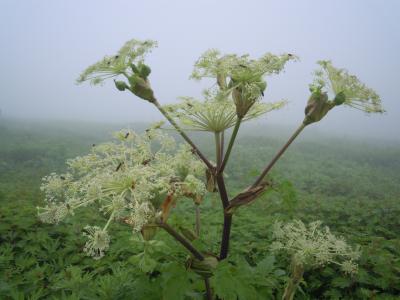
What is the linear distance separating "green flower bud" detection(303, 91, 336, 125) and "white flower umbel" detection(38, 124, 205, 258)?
31.8 inches

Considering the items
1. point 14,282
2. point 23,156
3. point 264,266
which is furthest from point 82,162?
point 23,156

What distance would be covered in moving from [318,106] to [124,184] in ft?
4.24

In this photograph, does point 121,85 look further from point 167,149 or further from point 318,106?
point 318,106

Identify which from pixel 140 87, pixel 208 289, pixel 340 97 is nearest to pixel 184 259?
pixel 208 289

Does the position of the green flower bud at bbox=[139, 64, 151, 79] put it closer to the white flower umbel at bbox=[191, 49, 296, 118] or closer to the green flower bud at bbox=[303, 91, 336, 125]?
the white flower umbel at bbox=[191, 49, 296, 118]

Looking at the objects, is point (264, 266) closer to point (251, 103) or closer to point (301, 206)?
Result: point (251, 103)

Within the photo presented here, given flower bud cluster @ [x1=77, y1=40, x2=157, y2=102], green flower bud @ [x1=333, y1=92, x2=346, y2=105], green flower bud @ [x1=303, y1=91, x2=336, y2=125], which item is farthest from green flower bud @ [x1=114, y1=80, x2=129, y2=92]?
green flower bud @ [x1=333, y1=92, x2=346, y2=105]

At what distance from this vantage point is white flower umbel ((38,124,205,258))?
1.65 metres

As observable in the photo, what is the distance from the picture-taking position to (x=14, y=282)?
2.81 m

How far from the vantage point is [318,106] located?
6.76 ft

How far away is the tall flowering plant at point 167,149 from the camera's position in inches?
67.9

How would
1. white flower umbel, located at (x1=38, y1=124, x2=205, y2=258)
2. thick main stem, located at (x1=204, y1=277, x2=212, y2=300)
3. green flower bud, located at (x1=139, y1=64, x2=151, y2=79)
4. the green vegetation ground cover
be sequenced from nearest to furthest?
white flower umbel, located at (x1=38, y1=124, x2=205, y2=258), green flower bud, located at (x1=139, y1=64, x2=151, y2=79), the green vegetation ground cover, thick main stem, located at (x1=204, y1=277, x2=212, y2=300)

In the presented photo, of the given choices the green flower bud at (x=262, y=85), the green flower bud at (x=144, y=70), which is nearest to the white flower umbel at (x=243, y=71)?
the green flower bud at (x=262, y=85)

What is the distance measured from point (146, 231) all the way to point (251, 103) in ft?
3.35
